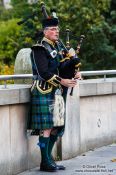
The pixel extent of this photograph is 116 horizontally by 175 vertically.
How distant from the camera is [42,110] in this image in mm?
8555

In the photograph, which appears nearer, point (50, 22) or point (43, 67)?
point (43, 67)

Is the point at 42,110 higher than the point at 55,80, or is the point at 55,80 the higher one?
the point at 55,80

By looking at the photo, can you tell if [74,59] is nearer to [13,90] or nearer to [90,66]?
[13,90]

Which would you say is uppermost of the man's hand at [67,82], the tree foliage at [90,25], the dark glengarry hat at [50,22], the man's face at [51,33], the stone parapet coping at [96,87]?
the tree foliage at [90,25]

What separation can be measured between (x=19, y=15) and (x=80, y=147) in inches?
744

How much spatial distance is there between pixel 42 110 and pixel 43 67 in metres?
0.56

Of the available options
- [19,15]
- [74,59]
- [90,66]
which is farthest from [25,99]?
[19,15]

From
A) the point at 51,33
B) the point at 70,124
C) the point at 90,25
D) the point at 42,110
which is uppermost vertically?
the point at 90,25

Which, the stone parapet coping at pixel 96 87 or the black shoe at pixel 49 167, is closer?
the black shoe at pixel 49 167

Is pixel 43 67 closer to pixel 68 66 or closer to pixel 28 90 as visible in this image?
pixel 68 66

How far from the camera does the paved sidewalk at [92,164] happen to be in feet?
28.7

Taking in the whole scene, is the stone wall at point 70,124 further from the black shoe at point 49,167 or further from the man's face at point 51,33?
the man's face at point 51,33

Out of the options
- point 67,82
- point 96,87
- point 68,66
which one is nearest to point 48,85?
point 67,82

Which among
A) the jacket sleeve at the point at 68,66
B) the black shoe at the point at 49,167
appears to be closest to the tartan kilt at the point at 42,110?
the jacket sleeve at the point at 68,66
